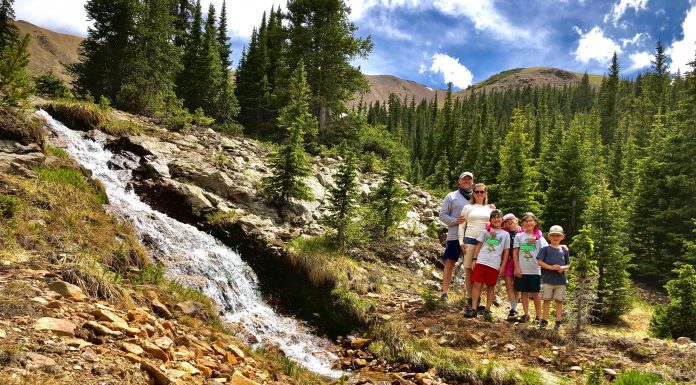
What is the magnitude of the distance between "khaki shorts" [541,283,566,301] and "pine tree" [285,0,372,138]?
21.9m

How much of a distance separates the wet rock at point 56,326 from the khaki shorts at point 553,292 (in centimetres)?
851

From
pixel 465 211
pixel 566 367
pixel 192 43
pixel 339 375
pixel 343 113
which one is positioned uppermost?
pixel 192 43

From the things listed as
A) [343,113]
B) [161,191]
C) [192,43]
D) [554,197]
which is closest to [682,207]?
[554,197]

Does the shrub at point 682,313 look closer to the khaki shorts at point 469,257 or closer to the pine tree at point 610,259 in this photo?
the pine tree at point 610,259

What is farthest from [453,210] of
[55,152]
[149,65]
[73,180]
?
[149,65]

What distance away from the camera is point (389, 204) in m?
16.2

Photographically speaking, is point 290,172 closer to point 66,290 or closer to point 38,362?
point 66,290

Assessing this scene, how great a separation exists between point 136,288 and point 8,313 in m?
2.59

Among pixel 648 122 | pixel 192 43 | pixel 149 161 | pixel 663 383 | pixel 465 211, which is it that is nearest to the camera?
pixel 663 383

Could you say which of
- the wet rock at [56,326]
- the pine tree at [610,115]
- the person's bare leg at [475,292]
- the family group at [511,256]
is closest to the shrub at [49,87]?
the wet rock at [56,326]

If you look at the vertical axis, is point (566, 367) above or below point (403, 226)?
below

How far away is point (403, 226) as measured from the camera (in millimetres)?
18000

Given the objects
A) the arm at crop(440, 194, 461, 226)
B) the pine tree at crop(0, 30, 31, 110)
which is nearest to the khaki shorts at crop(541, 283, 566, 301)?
the arm at crop(440, 194, 461, 226)

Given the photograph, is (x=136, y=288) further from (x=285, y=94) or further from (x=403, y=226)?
(x=285, y=94)
